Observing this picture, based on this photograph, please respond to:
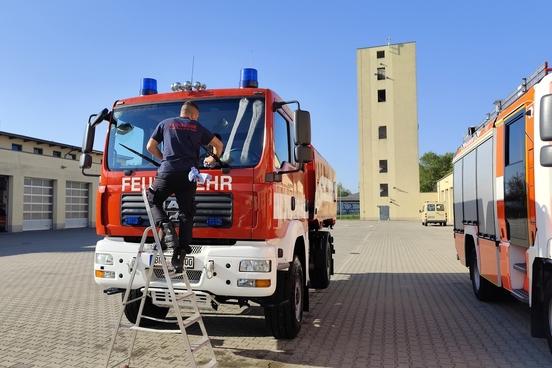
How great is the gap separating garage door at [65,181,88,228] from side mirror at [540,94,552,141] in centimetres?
3444

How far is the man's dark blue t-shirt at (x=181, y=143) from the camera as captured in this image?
446 cm

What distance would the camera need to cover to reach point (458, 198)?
9258mm

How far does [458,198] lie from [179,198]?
646cm

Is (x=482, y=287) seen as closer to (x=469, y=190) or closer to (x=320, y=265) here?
(x=469, y=190)

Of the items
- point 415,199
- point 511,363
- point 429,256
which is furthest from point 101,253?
point 415,199

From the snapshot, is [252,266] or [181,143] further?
[252,266]

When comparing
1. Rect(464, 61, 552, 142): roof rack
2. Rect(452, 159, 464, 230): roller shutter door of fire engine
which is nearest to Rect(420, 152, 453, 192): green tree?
Rect(452, 159, 464, 230): roller shutter door of fire engine

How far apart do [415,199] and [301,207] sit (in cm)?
5504

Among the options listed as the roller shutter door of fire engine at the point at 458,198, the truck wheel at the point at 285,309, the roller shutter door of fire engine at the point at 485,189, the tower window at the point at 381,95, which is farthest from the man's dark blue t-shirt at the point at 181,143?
the tower window at the point at 381,95

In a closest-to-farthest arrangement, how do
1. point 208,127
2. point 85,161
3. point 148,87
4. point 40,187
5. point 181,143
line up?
point 181,143 → point 208,127 → point 85,161 → point 148,87 → point 40,187

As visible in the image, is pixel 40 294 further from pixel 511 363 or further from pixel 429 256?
pixel 429 256

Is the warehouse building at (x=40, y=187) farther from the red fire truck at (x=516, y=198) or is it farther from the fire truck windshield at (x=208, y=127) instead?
the red fire truck at (x=516, y=198)

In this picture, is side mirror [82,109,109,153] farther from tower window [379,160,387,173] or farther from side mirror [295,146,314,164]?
tower window [379,160,387,173]

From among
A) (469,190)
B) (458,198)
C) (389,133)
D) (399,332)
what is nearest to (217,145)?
(399,332)
